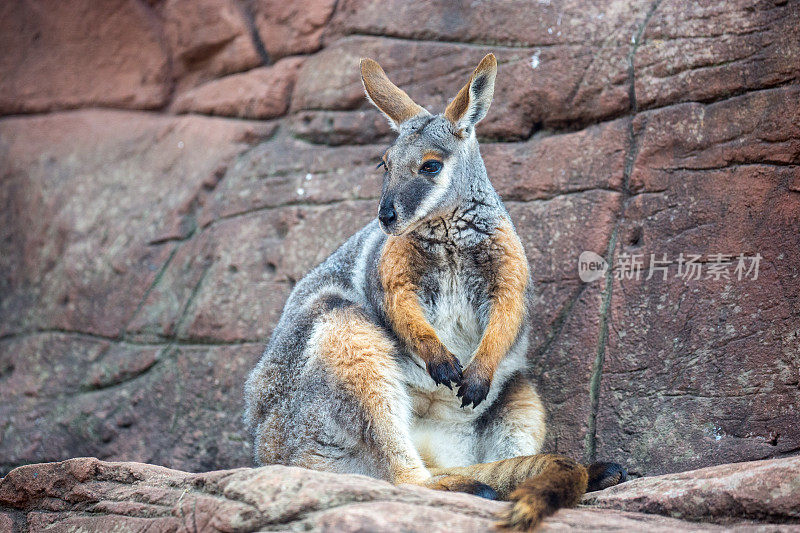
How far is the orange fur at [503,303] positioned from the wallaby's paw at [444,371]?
0.11 metres

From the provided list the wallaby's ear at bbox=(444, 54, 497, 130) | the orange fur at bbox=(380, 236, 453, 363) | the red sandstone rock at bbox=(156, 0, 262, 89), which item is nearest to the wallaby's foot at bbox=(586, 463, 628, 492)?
the orange fur at bbox=(380, 236, 453, 363)

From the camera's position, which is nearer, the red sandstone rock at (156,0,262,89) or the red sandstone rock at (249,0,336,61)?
the red sandstone rock at (249,0,336,61)

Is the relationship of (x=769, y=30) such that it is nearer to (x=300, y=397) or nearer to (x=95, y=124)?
(x=300, y=397)

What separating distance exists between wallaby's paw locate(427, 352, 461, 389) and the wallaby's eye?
1271mm

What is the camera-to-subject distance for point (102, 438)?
7.37 meters

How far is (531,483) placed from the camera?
379 cm

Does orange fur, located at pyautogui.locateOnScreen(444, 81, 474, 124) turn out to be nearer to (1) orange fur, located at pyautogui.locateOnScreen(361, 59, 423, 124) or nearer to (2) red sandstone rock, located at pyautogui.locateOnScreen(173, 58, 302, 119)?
(1) orange fur, located at pyautogui.locateOnScreen(361, 59, 423, 124)

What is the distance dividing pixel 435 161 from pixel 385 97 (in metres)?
0.82

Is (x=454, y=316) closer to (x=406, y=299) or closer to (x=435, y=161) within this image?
(x=406, y=299)

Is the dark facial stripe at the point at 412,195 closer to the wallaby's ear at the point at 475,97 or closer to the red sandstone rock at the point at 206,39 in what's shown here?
the wallaby's ear at the point at 475,97

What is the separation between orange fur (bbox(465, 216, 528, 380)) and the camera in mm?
4938

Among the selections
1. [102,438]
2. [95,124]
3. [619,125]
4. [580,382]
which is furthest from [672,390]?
[95,124]

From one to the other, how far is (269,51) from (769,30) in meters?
5.13

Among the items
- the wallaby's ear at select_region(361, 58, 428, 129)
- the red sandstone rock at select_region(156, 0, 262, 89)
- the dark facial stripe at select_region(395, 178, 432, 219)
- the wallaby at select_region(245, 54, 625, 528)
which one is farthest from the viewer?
the red sandstone rock at select_region(156, 0, 262, 89)
